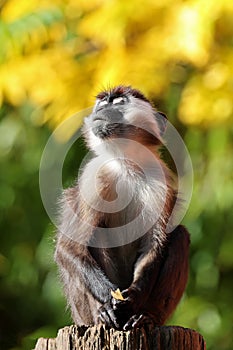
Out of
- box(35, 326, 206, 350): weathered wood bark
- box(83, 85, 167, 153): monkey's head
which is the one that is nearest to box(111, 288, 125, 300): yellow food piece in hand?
box(35, 326, 206, 350): weathered wood bark

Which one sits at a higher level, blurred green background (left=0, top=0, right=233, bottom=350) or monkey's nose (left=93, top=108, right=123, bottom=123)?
monkey's nose (left=93, top=108, right=123, bottom=123)

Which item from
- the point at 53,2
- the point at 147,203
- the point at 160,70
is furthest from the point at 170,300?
the point at 53,2

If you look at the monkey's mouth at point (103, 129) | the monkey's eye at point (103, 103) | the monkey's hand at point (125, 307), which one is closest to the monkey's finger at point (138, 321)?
the monkey's hand at point (125, 307)

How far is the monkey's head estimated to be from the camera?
19.5 ft

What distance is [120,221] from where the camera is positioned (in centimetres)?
598

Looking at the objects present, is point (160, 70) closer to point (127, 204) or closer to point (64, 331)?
point (127, 204)

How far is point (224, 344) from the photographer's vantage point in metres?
8.14

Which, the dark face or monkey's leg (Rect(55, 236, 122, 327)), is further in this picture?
the dark face

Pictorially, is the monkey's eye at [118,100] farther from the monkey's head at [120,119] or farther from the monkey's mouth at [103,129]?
the monkey's mouth at [103,129]

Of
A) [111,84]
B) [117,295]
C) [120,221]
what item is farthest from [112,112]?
[117,295]

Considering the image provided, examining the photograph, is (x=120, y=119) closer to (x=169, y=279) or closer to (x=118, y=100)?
(x=118, y=100)

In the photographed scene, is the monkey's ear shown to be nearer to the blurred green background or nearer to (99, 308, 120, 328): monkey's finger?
the blurred green background

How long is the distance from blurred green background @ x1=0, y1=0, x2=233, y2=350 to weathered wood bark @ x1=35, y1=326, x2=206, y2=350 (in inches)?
100.0

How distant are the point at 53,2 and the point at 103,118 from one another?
67.4 inches
